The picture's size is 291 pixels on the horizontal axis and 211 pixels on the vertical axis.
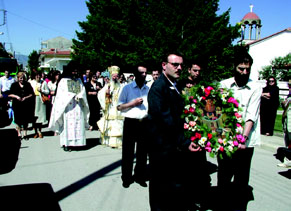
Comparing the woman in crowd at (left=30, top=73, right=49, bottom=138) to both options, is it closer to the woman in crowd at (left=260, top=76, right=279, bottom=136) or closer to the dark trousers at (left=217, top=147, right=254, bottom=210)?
the woman in crowd at (left=260, top=76, right=279, bottom=136)

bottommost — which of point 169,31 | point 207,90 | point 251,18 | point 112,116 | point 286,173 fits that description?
point 286,173

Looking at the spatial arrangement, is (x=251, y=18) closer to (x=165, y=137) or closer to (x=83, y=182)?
(x=83, y=182)

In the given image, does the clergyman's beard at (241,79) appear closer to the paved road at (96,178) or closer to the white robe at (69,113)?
the paved road at (96,178)

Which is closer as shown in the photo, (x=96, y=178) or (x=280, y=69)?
(x=96, y=178)

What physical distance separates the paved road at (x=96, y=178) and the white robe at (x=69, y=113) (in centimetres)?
38

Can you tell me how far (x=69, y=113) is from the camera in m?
8.00

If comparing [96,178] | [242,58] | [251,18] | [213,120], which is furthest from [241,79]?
[251,18]

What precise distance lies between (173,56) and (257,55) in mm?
52539

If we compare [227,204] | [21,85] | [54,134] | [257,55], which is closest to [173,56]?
[227,204]

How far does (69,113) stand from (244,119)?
531cm

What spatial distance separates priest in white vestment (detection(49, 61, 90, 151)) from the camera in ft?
25.8

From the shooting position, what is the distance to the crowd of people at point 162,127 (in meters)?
3.34

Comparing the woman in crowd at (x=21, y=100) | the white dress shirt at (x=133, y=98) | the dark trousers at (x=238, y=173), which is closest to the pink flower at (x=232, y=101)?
the dark trousers at (x=238, y=173)

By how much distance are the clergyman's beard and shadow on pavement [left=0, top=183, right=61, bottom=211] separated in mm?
2654
